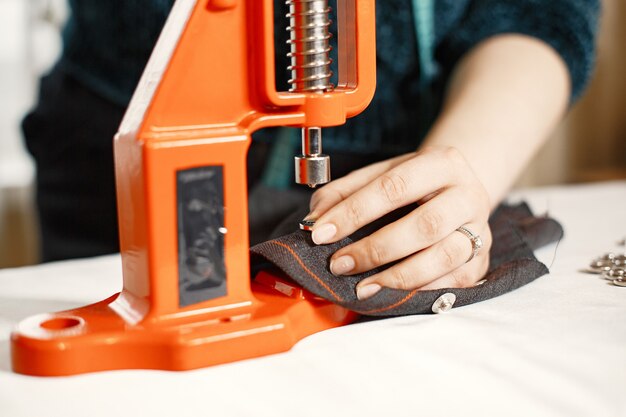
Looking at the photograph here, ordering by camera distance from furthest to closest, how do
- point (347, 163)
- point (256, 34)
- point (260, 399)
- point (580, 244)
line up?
1. point (347, 163)
2. point (580, 244)
3. point (256, 34)
4. point (260, 399)

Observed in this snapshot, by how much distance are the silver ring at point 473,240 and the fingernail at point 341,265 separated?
12 centimetres

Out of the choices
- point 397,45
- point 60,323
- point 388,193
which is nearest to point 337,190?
point 388,193

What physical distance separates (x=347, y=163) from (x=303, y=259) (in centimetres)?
46

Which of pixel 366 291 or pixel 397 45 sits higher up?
pixel 397 45

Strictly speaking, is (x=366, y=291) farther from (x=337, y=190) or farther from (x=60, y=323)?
(x=60, y=323)

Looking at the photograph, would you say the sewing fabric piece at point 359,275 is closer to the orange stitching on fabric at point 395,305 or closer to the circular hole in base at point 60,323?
the orange stitching on fabric at point 395,305

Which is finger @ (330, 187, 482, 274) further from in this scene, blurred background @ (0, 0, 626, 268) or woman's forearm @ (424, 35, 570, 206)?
blurred background @ (0, 0, 626, 268)

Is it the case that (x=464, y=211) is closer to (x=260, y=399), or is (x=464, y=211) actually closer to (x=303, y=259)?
(x=303, y=259)

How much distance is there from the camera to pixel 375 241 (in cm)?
64

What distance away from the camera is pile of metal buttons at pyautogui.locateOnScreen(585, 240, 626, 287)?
74 centimetres

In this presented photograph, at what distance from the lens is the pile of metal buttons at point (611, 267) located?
0.74 m

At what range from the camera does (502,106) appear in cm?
90

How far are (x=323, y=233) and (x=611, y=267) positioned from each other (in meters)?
0.34

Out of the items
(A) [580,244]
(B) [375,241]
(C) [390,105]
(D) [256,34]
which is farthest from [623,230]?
(D) [256,34]
